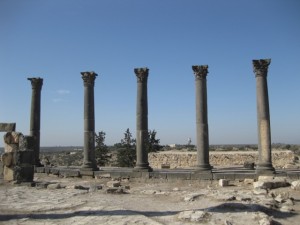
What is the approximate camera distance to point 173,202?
11.4 m

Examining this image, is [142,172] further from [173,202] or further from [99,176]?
[173,202]

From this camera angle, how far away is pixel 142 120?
1912cm

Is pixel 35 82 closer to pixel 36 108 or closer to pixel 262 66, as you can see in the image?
pixel 36 108

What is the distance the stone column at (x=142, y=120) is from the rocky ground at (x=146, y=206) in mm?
4980

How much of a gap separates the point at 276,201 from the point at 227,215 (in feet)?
8.77

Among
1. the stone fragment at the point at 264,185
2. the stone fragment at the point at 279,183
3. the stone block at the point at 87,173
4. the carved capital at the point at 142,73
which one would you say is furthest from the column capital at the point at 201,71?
the stone block at the point at 87,173

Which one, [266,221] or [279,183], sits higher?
[279,183]

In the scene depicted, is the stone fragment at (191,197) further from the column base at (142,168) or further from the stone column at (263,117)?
the column base at (142,168)

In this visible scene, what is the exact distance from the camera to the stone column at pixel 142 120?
19.1m

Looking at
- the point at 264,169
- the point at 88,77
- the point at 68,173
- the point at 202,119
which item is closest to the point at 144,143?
the point at 202,119

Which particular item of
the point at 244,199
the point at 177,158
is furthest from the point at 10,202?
the point at 177,158

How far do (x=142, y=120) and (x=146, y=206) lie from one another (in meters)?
8.73

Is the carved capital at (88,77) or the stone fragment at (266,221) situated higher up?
the carved capital at (88,77)

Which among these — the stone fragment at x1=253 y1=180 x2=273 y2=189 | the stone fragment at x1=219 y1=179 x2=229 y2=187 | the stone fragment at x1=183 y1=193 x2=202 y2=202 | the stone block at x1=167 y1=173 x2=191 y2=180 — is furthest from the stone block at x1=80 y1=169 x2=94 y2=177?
the stone fragment at x1=253 y1=180 x2=273 y2=189
